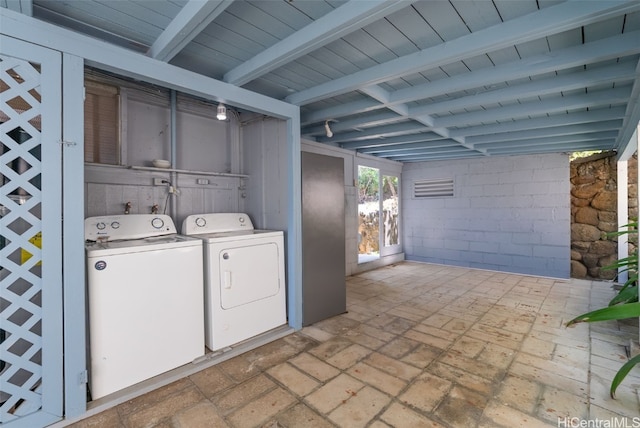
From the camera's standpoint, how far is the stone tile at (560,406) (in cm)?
173

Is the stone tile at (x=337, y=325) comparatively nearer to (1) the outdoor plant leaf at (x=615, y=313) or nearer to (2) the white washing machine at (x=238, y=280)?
(2) the white washing machine at (x=238, y=280)

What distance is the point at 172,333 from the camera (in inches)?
85.7

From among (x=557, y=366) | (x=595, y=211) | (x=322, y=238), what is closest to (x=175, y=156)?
(x=322, y=238)

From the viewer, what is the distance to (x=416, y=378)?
212cm

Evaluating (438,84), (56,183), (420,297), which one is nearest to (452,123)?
(438,84)

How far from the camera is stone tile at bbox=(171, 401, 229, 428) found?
1682 millimetres

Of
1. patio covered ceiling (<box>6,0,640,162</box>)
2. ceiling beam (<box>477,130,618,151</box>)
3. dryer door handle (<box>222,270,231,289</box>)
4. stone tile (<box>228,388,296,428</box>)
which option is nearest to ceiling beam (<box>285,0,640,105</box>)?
patio covered ceiling (<box>6,0,640,162</box>)

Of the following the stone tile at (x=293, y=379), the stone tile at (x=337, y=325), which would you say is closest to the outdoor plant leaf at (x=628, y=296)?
the stone tile at (x=337, y=325)

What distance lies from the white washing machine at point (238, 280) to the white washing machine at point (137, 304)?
115 millimetres

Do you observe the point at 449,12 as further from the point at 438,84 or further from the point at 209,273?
the point at 209,273

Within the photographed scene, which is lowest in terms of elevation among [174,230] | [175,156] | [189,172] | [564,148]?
[174,230]

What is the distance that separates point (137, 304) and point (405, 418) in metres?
1.88

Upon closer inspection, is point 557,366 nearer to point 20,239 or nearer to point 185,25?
point 185,25

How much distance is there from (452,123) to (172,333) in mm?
3695
